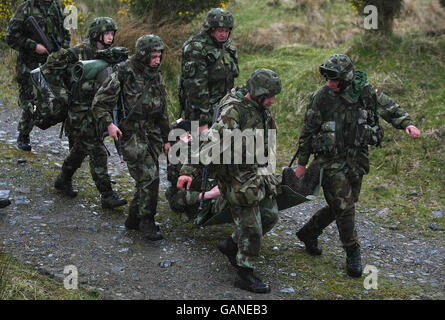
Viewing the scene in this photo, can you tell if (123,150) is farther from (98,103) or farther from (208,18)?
(208,18)

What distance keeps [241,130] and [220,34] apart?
186 centimetres

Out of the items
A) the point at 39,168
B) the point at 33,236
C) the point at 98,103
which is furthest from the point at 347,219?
the point at 39,168

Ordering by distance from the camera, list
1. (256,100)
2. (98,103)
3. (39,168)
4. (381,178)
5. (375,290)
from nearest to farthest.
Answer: (256,100) → (375,290) → (98,103) → (39,168) → (381,178)

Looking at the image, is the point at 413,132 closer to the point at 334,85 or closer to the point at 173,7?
the point at 334,85

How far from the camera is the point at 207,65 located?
6.27 m

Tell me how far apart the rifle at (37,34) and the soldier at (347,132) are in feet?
12.9

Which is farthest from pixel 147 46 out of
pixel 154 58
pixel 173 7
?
pixel 173 7

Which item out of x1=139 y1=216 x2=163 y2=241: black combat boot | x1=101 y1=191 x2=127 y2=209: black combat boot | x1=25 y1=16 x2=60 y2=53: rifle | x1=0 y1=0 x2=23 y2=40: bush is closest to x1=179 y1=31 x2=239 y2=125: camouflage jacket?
x1=101 y1=191 x2=127 y2=209: black combat boot

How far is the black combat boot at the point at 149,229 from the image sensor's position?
5652mm

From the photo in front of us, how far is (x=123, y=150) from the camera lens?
18.0 feet

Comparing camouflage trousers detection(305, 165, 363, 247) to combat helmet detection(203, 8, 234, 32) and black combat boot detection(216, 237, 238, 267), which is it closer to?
black combat boot detection(216, 237, 238, 267)

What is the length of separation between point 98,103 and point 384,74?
5.71m

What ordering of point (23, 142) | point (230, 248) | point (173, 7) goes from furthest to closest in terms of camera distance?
point (173, 7) → point (23, 142) → point (230, 248)

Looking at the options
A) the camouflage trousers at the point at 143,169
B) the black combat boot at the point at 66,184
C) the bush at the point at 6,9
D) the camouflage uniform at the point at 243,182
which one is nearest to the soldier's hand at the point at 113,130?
the camouflage trousers at the point at 143,169
